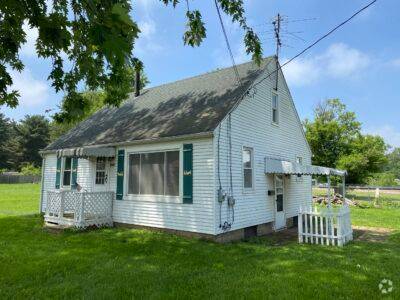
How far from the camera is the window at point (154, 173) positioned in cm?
1066

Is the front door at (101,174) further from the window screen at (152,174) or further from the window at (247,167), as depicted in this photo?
the window at (247,167)

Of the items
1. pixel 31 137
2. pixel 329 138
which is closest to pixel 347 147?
pixel 329 138

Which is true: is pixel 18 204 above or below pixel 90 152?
below

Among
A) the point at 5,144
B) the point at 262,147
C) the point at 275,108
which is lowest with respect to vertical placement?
the point at 262,147

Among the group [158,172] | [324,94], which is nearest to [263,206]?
[158,172]

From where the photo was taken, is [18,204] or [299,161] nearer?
[299,161]

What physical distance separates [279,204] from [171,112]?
18.2ft

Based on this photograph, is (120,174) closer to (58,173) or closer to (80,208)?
(80,208)

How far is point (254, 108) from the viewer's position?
12.0 metres

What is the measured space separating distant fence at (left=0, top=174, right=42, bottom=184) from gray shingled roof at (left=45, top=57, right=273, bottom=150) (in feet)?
→ 119

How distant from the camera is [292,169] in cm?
1176

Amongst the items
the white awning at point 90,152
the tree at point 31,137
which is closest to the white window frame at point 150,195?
the white awning at point 90,152

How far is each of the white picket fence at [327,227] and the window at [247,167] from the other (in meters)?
1.90

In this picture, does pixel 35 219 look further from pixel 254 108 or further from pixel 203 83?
pixel 254 108
